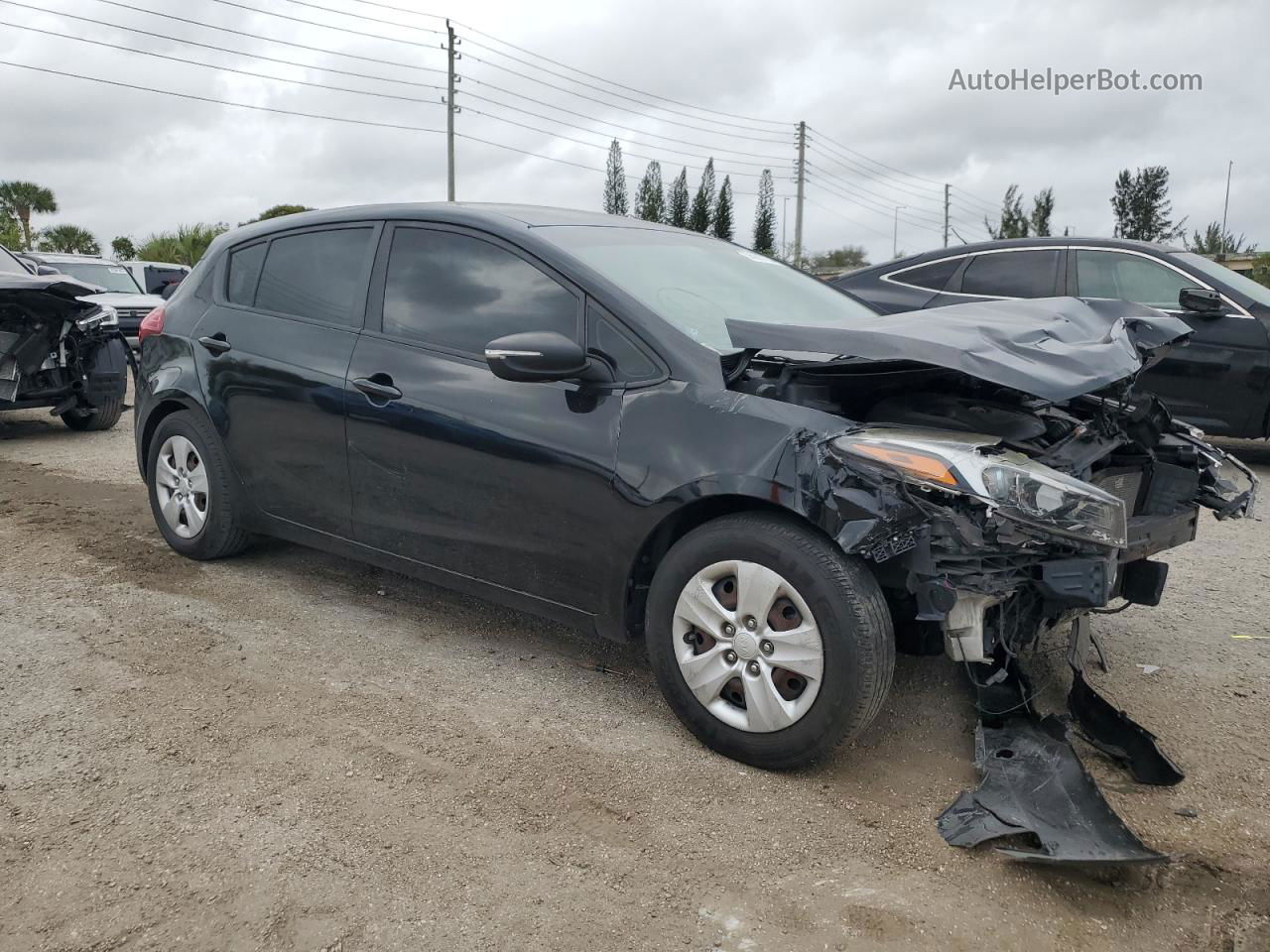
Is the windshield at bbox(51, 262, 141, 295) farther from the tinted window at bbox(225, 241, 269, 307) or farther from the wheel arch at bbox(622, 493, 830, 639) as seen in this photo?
the wheel arch at bbox(622, 493, 830, 639)

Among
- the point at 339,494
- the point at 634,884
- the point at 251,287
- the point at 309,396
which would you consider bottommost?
the point at 634,884

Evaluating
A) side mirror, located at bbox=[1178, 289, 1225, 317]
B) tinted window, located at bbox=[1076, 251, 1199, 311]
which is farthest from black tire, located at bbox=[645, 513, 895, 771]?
tinted window, located at bbox=[1076, 251, 1199, 311]

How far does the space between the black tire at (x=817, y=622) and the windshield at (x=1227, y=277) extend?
5795 millimetres

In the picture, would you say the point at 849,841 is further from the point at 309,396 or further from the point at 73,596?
the point at 73,596

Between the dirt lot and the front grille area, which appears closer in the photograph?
the dirt lot

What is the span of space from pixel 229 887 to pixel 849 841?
4.96ft

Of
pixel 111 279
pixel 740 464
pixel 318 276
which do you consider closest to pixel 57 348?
pixel 318 276

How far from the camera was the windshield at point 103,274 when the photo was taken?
14930 millimetres

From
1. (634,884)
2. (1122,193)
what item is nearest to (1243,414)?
(634,884)

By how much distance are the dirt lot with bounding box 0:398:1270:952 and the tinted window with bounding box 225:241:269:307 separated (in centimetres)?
131

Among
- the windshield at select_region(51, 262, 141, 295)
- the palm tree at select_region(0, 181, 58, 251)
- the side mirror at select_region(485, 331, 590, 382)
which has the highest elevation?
the palm tree at select_region(0, 181, 58, 251)

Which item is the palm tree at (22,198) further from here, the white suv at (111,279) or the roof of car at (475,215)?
the roof of car at (475,215)

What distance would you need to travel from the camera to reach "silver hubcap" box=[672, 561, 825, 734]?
278 centimetres

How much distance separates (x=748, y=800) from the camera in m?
2.79
